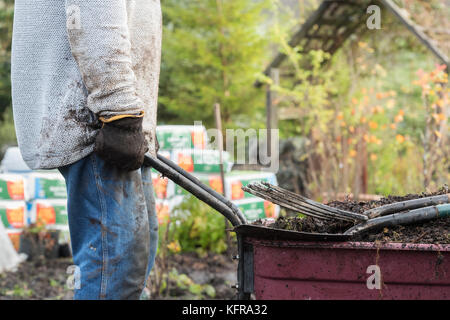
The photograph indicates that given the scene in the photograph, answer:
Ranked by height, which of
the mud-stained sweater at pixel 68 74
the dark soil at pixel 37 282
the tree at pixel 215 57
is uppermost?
the tree at pixel 215 57

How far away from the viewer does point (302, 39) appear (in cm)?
686

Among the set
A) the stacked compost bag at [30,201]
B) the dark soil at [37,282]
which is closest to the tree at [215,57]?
the stacked compost bag at [30,201]

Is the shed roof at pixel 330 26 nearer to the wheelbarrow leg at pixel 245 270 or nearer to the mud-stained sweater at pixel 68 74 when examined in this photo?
the mud-stained sweater at pixel 68 74

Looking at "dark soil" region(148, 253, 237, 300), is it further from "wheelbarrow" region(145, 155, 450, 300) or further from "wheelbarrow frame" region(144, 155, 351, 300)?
"wheelbarrow" region(145, 155, 450, 300)

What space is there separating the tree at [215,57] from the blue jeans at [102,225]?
20.4 ft

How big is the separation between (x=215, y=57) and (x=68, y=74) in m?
6.39

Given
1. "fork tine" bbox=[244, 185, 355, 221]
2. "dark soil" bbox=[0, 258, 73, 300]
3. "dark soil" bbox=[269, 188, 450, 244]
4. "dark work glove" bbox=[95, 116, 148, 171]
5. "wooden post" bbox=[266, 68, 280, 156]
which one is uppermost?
"wooden post" bbox=[266, 68, 280, 156]

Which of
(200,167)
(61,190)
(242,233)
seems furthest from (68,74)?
(61,190)

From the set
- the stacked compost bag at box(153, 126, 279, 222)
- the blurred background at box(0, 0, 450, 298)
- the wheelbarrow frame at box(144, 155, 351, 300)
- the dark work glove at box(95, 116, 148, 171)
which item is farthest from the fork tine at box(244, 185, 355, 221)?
the stacked compost bag at box(153, 126, 279, 222)

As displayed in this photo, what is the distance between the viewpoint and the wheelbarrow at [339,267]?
1635 millimetres

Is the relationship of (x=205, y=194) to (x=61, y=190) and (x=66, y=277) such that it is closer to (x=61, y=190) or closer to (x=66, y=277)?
(x=66, y=277)

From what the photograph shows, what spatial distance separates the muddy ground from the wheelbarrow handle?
1.66 m

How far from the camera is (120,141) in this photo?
1824 millimetres

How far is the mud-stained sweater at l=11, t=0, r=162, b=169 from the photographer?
1.81 m
